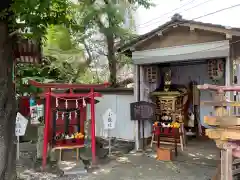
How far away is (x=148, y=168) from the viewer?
27.6 ft

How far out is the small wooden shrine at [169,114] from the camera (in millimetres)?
9945

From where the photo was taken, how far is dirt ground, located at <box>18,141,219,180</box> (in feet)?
25.3

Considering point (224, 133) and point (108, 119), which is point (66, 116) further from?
point (224, 133)

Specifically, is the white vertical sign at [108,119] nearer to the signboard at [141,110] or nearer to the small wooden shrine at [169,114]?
the signboard at [141,110]

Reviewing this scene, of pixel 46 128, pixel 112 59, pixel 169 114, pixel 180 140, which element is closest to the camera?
pixel 46 128

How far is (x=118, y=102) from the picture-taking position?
40.1 ft

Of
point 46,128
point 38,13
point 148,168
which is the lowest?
point 148,168

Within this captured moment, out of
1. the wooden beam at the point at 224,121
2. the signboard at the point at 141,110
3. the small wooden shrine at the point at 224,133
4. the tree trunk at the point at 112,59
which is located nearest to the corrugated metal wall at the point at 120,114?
the signboard at the point at 141,110

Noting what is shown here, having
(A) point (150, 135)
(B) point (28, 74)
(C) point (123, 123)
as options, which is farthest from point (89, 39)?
(A) point (150, 135)

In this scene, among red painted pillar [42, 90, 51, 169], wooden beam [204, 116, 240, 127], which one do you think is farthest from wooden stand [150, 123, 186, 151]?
wooden beam [204, 116, 240, 127]

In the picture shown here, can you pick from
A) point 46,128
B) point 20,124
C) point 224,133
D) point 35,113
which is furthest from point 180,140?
point 35,113

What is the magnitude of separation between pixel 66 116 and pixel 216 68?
17.6ft

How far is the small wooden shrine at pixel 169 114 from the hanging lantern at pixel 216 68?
1.45 metres

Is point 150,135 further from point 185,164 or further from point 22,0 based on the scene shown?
point 22,0
